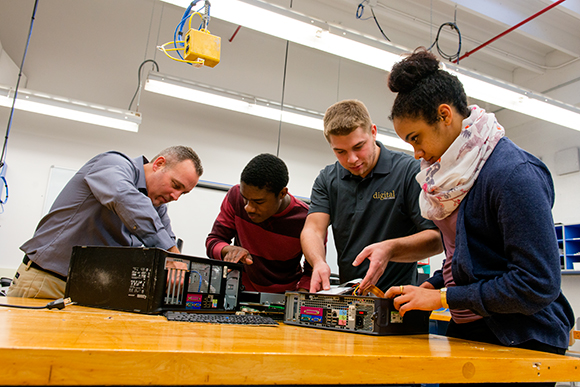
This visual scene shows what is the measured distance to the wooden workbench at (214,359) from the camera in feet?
1.40

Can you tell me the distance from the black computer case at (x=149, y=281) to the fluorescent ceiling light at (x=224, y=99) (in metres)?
2.84

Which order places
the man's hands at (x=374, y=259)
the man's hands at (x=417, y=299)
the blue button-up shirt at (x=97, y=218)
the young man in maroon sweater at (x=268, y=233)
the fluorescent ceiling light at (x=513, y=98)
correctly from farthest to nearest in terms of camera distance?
the fluorescent ceiling light at (x=513, y=98) → the young man in maroon sweater at (x=268, y=233) → the blue button-up shirt at (x=97, y=218) → the man's hands at (x=374, y=259) → the man's hands at (x=417, y=299)

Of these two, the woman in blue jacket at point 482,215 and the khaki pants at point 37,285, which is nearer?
the woman in blue jacket at point 482,215

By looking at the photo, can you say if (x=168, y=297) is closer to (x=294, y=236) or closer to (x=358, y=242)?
(x=358, y=242)

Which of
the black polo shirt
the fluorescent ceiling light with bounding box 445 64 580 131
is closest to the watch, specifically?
the black polo shirt

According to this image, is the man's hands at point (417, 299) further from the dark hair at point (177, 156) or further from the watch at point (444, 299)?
the dark hair at point (177, 156)

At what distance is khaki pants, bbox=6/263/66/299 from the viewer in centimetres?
141

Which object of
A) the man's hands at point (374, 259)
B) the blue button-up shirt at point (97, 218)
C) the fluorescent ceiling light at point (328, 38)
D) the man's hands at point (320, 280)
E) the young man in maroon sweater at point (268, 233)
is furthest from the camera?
the fluorescent ceiling light at point (328, 38)

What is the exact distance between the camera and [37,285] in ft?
4.61

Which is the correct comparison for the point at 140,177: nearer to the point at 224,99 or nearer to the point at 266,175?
the point at 266,175

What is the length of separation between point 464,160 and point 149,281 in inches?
31.0

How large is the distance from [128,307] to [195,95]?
315 cm

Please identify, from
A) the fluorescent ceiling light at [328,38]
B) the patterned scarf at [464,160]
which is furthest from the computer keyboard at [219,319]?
the fluorescent ceiling light at [328,38]

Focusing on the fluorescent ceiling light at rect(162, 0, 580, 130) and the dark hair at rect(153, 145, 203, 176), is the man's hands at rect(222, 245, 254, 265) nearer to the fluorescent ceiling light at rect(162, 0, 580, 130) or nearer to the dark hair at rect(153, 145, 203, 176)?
the dark hair at rect(153, 145, 203, 176)
